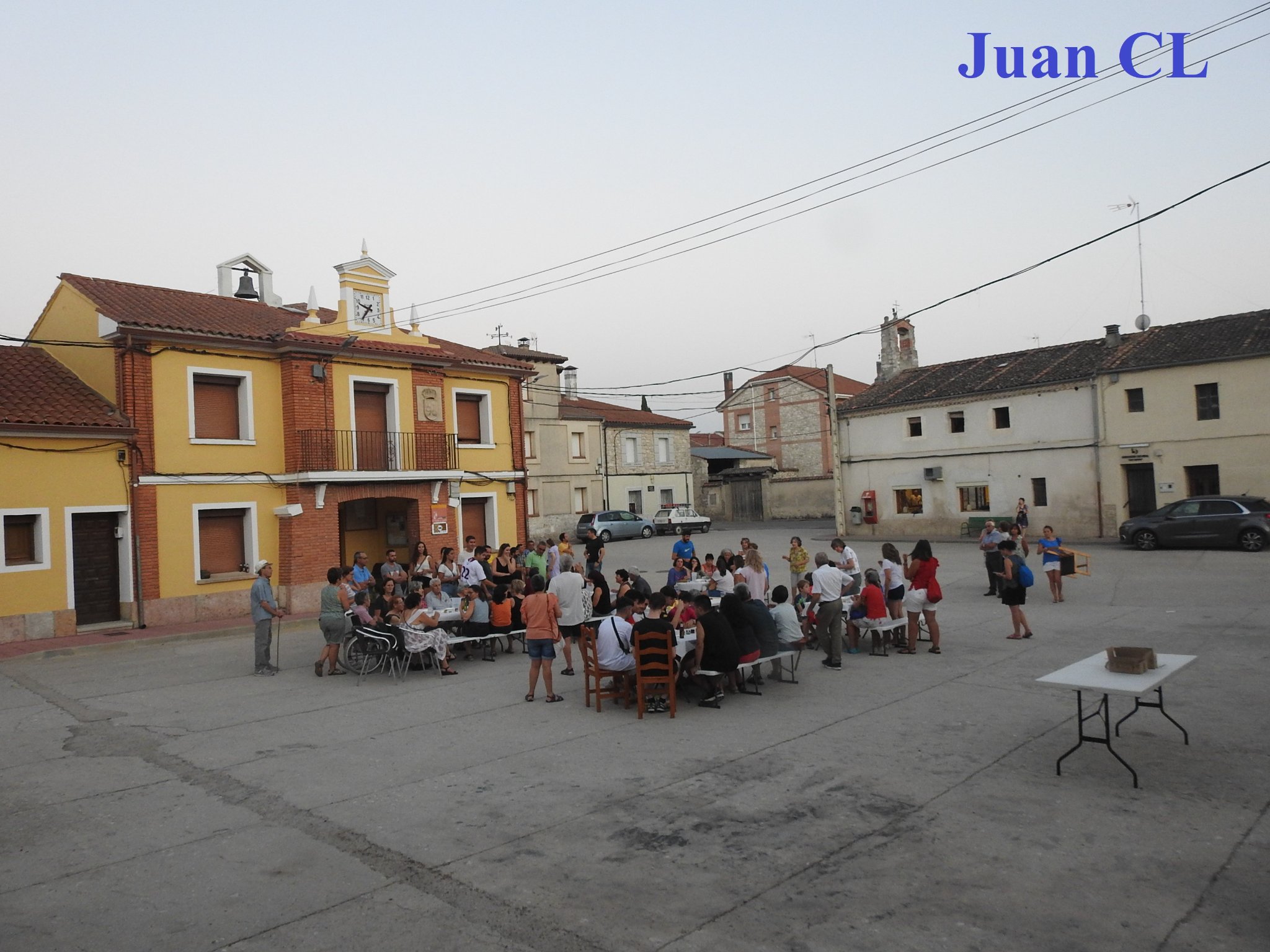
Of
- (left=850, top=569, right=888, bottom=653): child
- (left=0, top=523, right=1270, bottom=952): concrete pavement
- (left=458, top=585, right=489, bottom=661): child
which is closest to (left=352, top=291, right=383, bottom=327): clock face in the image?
(left=458, top=585, right=489, bottom=661): child

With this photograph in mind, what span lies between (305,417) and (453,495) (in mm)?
4206

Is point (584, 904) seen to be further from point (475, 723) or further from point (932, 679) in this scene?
point (932, 679)

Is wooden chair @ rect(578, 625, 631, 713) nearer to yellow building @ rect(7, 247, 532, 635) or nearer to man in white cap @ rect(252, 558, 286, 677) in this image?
man in white cap @ rect(252, 558, 286, 677)

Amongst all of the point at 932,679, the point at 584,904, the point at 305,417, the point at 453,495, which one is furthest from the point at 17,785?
the point at 453,495

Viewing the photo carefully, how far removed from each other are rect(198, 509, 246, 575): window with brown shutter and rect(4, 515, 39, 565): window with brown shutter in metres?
2.86

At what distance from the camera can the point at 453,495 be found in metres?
22.2

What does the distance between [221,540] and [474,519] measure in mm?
6382

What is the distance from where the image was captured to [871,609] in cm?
1225

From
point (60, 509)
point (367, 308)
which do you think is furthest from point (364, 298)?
point (60, 509)

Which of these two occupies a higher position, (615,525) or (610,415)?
(610,415)

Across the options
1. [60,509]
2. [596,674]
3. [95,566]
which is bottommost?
[596,674]

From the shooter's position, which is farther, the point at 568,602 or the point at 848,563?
the point at 848,563

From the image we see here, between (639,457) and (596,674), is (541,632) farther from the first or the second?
(639,457)

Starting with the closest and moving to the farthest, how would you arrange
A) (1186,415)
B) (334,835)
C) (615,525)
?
(334,835), (1186,415), (615,525)
